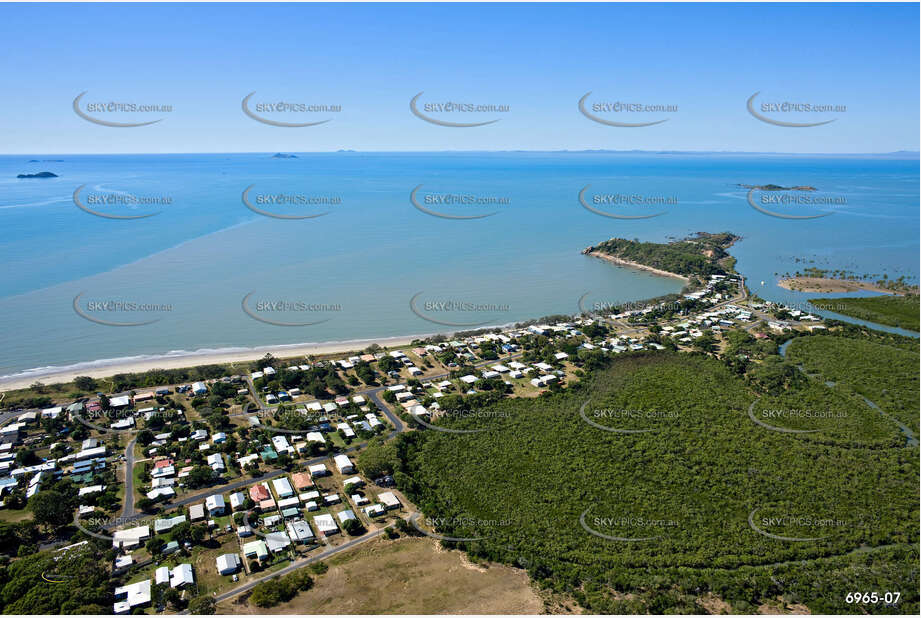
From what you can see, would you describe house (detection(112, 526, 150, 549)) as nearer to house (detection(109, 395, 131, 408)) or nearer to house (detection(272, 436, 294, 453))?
house (detection(272, 436, 294, 453))

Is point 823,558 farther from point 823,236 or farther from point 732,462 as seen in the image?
point 823,236

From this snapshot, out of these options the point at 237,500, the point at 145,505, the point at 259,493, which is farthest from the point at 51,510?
the point at 259,493

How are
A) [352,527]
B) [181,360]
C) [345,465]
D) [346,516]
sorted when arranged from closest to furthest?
[352,527], [346,516], [345,465], [181,360]

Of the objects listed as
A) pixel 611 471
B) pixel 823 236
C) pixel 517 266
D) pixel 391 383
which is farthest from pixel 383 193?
pixel 611 471

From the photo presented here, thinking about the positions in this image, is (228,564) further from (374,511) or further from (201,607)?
(374,511)

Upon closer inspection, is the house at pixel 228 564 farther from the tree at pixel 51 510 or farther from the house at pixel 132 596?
the tree at pixel 51 510
